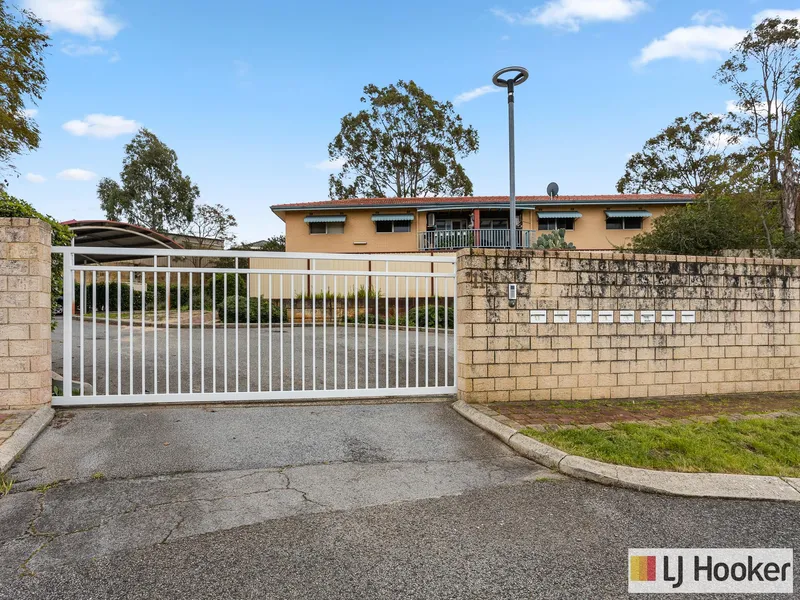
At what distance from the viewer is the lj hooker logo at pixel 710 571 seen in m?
2.30

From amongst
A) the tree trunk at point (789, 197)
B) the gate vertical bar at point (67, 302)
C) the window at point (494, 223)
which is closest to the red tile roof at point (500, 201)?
the window at point (494, 223)

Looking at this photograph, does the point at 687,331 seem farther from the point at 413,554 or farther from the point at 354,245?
the point at 354,245

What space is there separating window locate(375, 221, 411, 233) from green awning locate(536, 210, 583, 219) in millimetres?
6950

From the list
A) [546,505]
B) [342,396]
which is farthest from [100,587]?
[342,396]

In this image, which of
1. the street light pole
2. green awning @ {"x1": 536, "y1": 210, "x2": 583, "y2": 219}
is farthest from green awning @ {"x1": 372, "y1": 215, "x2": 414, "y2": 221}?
the street light pole

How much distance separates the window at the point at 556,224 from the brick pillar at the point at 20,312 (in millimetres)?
23269

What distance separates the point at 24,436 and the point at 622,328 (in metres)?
6.59

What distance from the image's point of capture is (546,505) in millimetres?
3133

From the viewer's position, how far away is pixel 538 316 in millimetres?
5875

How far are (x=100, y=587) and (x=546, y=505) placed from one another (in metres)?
2.56

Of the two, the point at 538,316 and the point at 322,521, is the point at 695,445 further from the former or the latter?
the point at 322,521

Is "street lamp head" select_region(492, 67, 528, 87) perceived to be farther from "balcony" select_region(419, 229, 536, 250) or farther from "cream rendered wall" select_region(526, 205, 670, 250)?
"cream rendered wall" select_region(526, 205, 670, 250)

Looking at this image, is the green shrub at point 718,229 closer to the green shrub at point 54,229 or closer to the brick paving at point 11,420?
the green shrub at point 54,229

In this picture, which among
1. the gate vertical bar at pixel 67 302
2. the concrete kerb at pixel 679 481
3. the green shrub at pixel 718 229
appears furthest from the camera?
the green shrub at pixel 718 229
